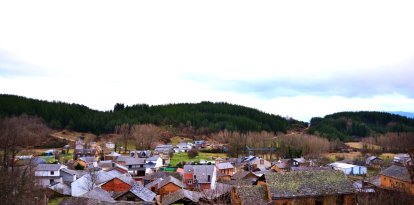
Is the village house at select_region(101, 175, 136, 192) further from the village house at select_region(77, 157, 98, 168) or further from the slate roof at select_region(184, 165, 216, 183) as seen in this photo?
the village house at select_region(77, 157, 98, 168)

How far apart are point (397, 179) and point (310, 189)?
12.5 m

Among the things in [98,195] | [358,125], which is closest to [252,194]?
[98,195]

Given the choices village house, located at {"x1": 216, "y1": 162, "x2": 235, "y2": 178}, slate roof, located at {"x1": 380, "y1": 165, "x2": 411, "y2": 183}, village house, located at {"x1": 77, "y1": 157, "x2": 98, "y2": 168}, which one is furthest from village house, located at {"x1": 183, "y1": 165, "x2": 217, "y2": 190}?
village house, located at {"x1": 77, "y1": 157, "x2": 98, "y2": 168}

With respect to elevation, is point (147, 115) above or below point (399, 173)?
above

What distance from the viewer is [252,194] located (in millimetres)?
25203

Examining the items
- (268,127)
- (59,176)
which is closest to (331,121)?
(268,127)

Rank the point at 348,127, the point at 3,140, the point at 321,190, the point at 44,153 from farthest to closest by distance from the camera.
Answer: the point at 348,127 < the point at 44,153 < the point at 3,140 < the point at 321,190

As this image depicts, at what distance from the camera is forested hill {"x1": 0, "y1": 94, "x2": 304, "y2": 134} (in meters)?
113

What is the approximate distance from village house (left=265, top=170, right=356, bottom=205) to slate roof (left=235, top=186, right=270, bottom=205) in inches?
31.1

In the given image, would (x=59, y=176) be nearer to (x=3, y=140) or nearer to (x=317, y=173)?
(x=3, y=140)

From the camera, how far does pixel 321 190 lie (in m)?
25.1

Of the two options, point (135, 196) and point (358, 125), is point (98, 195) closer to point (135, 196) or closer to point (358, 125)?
point (135, 196)

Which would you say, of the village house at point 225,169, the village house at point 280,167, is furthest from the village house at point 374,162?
the village house at point 225,169

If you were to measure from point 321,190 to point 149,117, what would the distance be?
107 m
